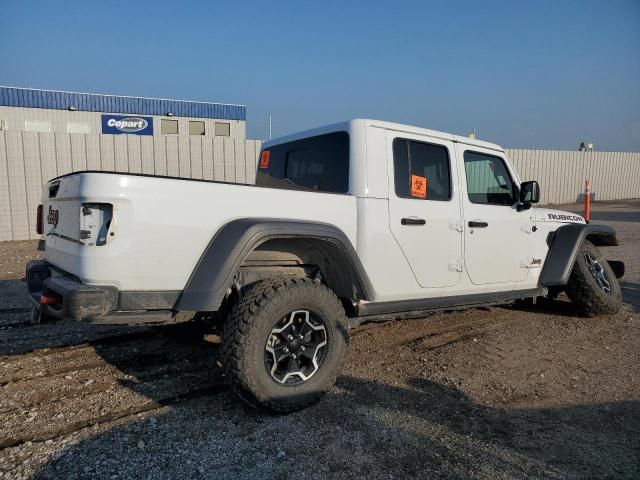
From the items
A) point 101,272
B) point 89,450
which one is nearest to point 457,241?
point 101,272

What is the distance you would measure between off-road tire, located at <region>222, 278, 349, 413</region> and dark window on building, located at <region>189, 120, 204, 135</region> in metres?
25.0

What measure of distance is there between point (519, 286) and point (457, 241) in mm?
1198

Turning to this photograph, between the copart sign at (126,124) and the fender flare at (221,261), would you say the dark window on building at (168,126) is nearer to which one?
the copart sign at (126,124)

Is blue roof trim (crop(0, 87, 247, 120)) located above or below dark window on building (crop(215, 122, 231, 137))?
above

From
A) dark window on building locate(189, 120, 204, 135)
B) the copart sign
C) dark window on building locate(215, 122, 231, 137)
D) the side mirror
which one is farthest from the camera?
dark window on building locate(215, 122, 231, 137)

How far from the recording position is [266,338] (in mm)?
2990

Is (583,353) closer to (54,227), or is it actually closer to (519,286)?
(519,286)

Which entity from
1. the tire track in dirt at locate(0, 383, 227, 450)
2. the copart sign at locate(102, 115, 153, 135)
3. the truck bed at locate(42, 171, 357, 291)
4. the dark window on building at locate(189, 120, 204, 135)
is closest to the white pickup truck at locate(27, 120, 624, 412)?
the truck bed at locate(42, 171, 357, 291)

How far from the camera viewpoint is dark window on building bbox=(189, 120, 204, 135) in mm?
26344

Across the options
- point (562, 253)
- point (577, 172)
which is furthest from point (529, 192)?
point (577, 172)

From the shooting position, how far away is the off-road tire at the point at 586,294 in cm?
526

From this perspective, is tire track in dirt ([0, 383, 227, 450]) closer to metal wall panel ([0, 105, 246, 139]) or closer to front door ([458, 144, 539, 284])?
front door ([458, 144, 539, 284])

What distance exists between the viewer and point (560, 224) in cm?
524

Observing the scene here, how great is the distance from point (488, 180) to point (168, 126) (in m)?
24.1
